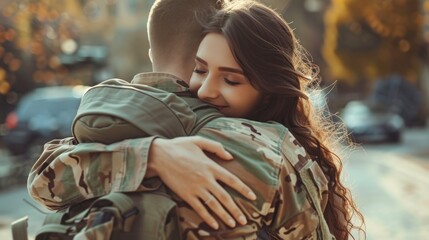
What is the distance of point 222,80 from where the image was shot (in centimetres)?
187

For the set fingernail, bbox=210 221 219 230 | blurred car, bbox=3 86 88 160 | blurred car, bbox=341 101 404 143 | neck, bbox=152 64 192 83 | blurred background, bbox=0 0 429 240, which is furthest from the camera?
blurred car, bbox=341 101 404 143

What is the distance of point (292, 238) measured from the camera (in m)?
1.74

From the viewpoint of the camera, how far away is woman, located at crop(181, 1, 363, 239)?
183cm

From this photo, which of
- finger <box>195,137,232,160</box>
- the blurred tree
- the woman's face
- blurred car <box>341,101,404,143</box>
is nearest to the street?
blurred car <box>341,101,404,143</box>

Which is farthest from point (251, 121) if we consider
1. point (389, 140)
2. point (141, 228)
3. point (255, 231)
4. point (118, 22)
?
point (118, 22)

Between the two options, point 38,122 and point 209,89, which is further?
point 38,122

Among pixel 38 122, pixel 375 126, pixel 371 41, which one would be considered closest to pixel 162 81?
pixel 38 122

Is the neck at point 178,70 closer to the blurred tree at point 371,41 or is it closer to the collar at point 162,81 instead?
the collar at point 162,81

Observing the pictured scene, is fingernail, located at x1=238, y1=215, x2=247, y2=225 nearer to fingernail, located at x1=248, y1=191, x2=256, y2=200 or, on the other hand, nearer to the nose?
fingernail, located at x1=248, y1=191, x2=256, y2=200

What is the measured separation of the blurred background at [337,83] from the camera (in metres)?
10.6

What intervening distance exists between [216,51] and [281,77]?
170mm

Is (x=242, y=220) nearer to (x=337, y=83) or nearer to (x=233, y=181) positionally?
(x=233, y=181)

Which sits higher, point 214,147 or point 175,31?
point 175,31

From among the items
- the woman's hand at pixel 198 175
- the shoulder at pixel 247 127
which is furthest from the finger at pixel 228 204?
the shoulder at pixel 247 127
